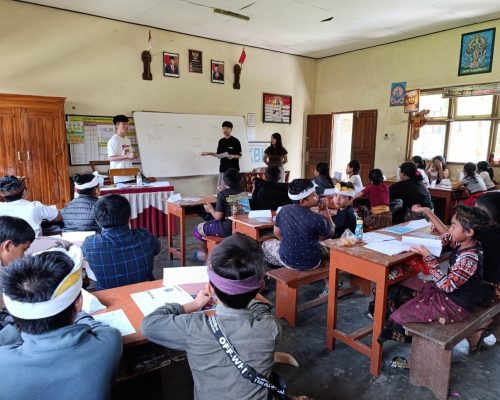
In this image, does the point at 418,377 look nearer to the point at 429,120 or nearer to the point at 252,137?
the point at 429,120

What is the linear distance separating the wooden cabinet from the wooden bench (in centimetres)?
506

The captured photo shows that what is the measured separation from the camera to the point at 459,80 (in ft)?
21.0

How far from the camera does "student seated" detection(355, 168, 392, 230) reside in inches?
148

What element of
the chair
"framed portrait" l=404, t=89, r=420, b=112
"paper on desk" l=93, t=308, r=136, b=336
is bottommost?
"paper on desk" l=93, t=308, r=136, b=336

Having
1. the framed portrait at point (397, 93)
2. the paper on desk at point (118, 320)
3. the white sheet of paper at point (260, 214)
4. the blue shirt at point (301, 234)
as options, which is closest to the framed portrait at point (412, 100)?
the framed portrait at point (397, 93)

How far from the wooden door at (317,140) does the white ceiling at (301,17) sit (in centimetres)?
183

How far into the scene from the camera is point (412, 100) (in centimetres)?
704

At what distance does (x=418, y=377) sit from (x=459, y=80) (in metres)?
5.89

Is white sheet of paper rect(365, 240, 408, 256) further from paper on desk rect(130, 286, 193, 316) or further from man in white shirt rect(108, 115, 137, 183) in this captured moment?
man in white shirt rect(108, 115, 137, 183)

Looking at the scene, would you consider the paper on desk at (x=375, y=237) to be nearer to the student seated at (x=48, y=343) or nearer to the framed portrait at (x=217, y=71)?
the student seated at (x=48, y=343)

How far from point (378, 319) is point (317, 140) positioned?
692cm

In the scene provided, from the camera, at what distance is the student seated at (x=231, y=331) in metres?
1.15

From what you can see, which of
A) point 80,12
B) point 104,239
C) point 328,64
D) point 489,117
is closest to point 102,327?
point 104,239

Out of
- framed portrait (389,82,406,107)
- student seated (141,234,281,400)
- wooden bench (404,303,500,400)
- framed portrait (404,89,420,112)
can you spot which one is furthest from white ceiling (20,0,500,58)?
student seated (141,234,281,400)
